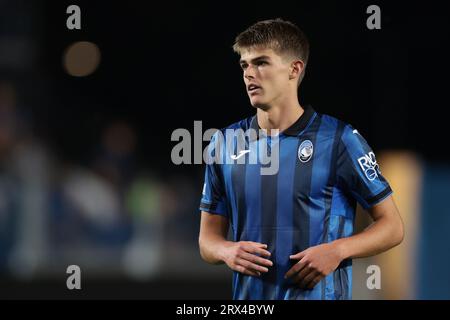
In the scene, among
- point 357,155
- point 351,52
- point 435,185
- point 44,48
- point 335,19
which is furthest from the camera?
point 44,48

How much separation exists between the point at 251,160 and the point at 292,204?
0.33 metres

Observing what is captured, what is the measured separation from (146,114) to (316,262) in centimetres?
1114

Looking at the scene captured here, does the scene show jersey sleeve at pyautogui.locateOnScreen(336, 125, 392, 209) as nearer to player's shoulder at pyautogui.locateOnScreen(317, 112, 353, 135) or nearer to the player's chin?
player's shoulder at pyautogui.locateOnScreen(317, 112, 353, 135)

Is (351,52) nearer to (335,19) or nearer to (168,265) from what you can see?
(335,19)

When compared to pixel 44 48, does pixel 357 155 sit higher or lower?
lower

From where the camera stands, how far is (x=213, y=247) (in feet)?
14.6

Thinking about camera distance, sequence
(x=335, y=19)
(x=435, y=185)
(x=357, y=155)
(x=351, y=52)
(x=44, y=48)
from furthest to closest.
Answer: (x=44, y=48) → (x=351, y=52) → (x=335, y=19) → (x=435, y=185) → (x=357, y=155)

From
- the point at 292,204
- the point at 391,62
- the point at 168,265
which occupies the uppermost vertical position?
the point at 391,62

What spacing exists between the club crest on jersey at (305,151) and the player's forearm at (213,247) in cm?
56

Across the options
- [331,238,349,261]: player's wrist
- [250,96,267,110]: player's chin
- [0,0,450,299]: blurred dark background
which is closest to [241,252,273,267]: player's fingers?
[331,238,349,261]: player's wrist

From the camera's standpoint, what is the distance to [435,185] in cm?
1103

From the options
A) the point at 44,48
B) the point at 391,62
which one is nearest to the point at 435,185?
the point at 391,62

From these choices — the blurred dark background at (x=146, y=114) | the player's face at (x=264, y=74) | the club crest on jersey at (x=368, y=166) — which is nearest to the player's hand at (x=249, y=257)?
the club crest on jersey at (x=368, y=166)

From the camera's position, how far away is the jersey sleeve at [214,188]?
15.0ft
